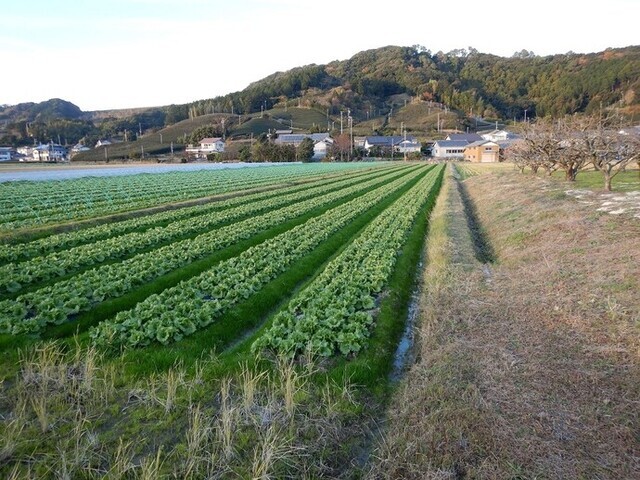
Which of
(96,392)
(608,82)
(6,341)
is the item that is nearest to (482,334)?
(96,392)

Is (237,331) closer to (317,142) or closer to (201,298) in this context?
(201,298)

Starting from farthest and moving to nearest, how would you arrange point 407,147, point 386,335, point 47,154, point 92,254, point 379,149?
point 47,154 → point 407,147 → point 379,149 → point 92,254 → point 386,335

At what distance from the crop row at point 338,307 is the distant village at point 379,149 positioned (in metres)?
96.0

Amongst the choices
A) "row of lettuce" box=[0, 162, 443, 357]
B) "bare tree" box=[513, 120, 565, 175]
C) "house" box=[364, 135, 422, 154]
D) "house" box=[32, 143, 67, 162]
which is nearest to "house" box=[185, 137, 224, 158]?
"house" box=[32, 143, 67, 162]

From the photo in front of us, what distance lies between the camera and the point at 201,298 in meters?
10.3

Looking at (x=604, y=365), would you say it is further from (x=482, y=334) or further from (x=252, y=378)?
(x=252, y=378)

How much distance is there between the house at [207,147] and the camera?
12376 cm

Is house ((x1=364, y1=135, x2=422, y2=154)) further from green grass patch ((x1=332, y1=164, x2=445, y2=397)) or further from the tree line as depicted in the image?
green grass patch ((x1=332, y1=164, x2=445, y2=397))

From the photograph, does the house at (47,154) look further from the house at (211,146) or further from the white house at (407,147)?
the white house at (407,147)

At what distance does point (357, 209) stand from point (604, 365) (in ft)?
55.9

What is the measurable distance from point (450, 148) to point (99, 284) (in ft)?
377

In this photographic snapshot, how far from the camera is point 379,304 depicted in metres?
10.5

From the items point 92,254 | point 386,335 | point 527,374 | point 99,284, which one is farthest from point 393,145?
point 527,374

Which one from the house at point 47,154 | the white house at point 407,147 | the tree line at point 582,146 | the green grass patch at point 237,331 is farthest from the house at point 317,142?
the green grass patch at point 237,331
